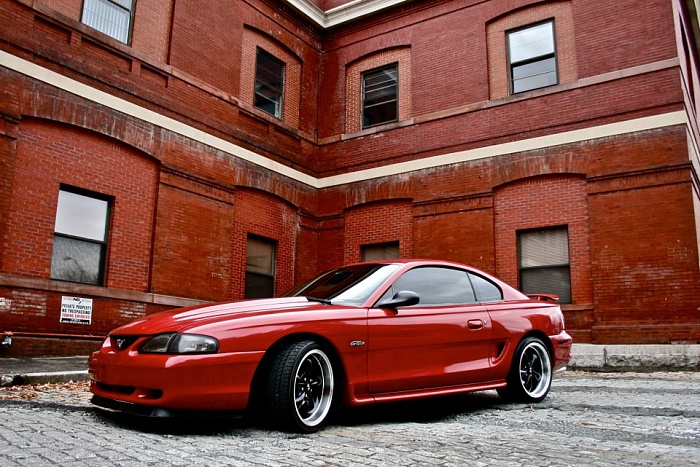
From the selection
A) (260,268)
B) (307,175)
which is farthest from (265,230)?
(307,175)

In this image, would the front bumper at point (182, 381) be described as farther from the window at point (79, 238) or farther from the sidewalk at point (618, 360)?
the window at point (79, 238)

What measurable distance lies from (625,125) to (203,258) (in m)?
9.06

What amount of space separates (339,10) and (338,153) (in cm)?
406

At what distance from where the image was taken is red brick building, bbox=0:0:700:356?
33.7ft

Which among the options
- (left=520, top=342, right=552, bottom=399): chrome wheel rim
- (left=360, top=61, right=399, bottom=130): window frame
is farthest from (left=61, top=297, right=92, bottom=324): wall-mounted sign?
(left=360, top=61, right=399, bottom=130): window frame

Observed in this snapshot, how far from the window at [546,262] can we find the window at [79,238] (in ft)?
28.0

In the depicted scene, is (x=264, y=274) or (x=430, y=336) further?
(x=264, y=274)

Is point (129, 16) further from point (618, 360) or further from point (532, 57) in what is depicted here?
Answer: point (618, 360)

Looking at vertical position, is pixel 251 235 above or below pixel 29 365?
above

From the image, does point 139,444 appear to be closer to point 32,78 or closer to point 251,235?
point 32,78

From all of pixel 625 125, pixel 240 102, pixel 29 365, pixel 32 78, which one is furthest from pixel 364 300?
pixel 240 102

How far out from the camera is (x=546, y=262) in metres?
12.6

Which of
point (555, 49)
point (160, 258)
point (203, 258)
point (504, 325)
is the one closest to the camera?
point (504, 325)

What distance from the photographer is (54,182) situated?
10.2 m
